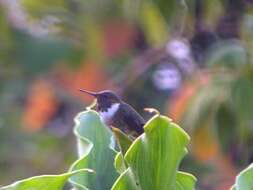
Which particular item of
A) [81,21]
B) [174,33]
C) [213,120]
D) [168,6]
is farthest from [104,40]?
[168,6]

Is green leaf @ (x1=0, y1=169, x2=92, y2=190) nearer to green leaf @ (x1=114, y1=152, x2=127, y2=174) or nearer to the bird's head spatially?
green leaf @ (x1=114, y1=152, x2=127, y2=174)

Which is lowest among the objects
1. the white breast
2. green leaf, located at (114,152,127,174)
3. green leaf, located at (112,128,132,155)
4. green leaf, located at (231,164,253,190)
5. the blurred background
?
the blurred background

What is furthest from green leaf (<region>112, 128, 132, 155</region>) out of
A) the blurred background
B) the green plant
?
the blurred background

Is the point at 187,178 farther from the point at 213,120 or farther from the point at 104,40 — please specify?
the point at 104,40

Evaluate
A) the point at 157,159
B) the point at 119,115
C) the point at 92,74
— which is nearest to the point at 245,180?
the point at 157,159

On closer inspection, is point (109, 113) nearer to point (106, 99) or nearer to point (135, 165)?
point (106, 99)

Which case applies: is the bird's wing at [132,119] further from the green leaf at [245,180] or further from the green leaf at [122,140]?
the green leaf at [245,180]
